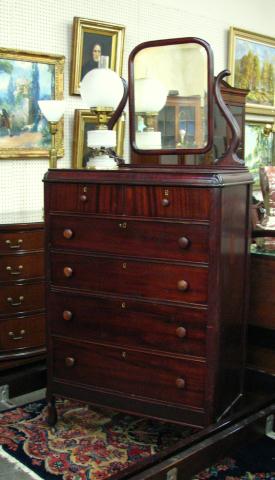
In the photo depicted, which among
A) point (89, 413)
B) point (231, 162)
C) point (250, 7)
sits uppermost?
point (250, 7)

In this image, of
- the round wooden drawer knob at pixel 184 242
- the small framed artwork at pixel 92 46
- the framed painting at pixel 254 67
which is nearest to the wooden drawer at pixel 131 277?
the round wooden drawer knob at pixel 184 242

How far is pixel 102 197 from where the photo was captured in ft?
9.60

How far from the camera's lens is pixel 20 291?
4.13 meters

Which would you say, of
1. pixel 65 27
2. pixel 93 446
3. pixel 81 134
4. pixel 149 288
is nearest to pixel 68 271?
pixel 149 288

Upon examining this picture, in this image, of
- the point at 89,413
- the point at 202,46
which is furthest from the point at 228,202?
the point at 89,413

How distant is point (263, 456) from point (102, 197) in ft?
5.12

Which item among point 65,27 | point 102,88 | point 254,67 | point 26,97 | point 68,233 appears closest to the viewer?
point 68,233

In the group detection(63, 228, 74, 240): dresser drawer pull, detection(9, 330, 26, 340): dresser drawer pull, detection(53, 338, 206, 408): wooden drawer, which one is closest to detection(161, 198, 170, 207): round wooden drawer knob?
detection(63, 228, 74, 240): dresser drawer pull

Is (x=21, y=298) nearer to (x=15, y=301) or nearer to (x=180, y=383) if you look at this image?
(x=15, y=301)

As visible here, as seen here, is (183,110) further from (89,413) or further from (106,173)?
(89,413)

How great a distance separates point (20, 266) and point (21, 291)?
0.18 metres

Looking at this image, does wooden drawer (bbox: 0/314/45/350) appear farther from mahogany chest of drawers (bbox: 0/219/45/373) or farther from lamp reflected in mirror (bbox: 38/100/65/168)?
lamp reflected in mirror (bbox: 38/100/65/168)

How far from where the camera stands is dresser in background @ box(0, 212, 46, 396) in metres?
4.05

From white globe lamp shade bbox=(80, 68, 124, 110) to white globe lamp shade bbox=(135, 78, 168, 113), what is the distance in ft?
0.73
